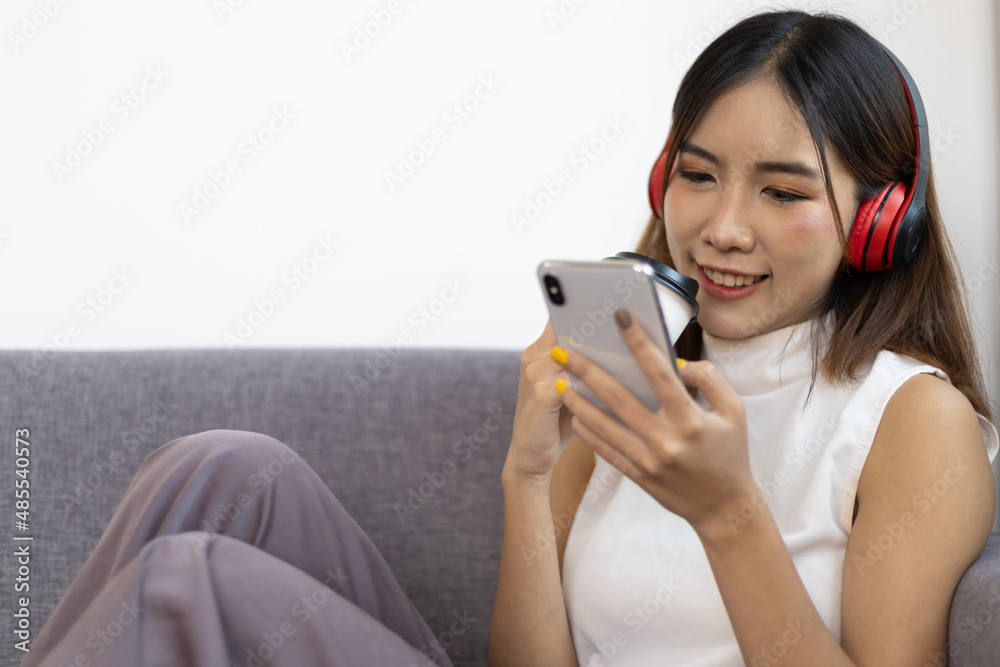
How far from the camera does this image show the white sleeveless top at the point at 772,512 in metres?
0.92

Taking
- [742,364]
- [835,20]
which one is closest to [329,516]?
[742,364]

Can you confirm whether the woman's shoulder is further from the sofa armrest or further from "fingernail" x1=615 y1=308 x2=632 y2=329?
"fingernail" x1=615 y1=308 x2=632 y2=329

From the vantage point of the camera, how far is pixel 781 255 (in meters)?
0.94

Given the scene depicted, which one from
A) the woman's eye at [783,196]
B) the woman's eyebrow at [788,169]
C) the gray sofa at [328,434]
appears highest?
the woman's eyebrow at [788,169]

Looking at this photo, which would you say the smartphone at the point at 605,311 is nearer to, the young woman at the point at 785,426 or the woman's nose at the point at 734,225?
the young woman at the point at 785,426

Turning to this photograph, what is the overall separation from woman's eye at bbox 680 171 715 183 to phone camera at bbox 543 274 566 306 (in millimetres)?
351

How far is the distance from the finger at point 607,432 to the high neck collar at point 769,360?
0.33 meters

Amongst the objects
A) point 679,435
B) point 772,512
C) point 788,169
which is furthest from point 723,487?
point 788,169

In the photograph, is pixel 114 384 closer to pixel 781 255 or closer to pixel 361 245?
pixel 361 245

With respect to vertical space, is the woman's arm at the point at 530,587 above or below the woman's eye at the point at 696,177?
below

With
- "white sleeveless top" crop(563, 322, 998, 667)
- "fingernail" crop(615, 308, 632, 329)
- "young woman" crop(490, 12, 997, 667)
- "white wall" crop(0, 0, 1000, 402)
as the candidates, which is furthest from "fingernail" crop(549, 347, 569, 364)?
"white wall" crop(0, 0, 1000, 402)

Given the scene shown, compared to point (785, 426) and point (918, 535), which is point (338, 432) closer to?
point (785, 426)

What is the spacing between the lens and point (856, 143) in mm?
936

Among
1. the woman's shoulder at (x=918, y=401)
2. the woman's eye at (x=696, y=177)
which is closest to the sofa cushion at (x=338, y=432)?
the woman's eye at (x=696, y=177)
